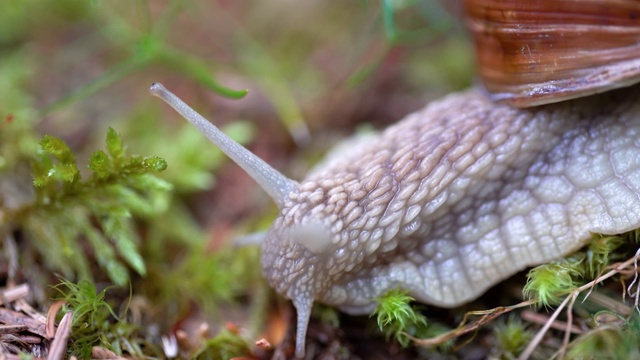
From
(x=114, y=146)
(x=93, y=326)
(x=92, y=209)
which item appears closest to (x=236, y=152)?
(x=114, y=146)

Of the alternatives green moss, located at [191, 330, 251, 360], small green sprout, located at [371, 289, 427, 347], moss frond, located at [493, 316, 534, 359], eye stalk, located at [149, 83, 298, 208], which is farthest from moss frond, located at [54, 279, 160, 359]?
moss frond, located at [493, 316, 534, 359]

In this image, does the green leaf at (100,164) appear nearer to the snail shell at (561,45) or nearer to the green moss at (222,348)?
the green moss at (222,348)

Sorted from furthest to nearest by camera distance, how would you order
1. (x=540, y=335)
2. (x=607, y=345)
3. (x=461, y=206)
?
1. (x=461, y=206)
2. (x=540, y=335)
3. (x=607, y=345)

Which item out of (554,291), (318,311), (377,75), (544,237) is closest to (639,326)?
(554,291)

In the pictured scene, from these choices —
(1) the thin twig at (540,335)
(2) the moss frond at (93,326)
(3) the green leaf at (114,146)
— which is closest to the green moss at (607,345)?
(1) the thin twig at (540,335)

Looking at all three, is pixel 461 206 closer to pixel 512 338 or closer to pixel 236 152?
pixel 512 338

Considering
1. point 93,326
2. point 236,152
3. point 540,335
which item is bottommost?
point 93,326

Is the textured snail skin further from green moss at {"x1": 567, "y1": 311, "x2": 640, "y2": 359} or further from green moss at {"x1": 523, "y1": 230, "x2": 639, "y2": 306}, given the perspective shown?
green moss at {"x1": 567, "y1": 311, "x2": 640, "y2": 359}
